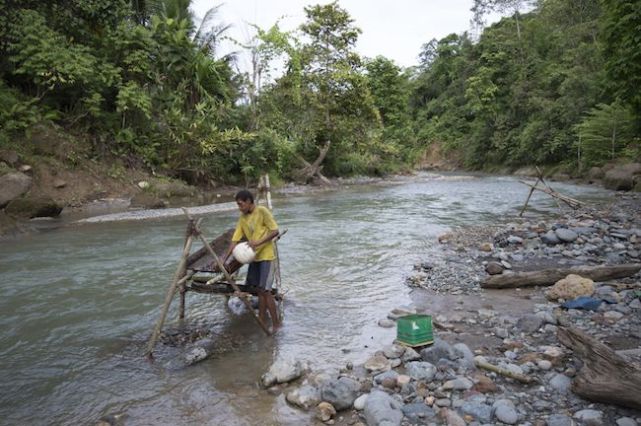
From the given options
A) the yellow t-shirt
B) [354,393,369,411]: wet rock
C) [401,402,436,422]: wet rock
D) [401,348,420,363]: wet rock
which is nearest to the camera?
[401,402,436,422]: wet rock

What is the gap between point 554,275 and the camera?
768cm

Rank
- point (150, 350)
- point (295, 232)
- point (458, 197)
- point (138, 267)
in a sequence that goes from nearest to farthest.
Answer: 1. point (150, 350)
2. point (138, 267)
3. point (295, 232)
4. point (458, 197)

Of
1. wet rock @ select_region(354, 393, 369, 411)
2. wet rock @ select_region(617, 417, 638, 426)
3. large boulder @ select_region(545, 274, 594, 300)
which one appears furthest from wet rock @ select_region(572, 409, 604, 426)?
large boulder @ select_region(545, 274, 594, 300)

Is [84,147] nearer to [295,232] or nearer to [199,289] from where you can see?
[295,232]

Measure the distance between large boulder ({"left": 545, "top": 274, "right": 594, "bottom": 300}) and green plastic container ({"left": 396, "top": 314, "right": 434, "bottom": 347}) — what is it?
8.50 feet

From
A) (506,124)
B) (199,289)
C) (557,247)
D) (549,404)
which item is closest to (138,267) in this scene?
(199,289)

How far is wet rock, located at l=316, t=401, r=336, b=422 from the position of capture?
418cm

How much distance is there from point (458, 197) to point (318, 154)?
1193 cm

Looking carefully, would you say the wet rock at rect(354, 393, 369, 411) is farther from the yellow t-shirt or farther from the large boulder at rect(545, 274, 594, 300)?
the large boulder at rect(545, 274, 594, 300)

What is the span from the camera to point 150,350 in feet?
18.0

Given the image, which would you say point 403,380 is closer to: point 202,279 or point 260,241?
point 260,241

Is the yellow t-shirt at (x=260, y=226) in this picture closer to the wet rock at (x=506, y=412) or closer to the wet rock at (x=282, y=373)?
the wet rock at (x=282, y=373)

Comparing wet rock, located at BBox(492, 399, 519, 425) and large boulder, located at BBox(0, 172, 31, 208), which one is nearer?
wet rock, located at BBox(492, 399, 519, 425)

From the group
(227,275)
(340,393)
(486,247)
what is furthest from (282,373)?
(486,247)
